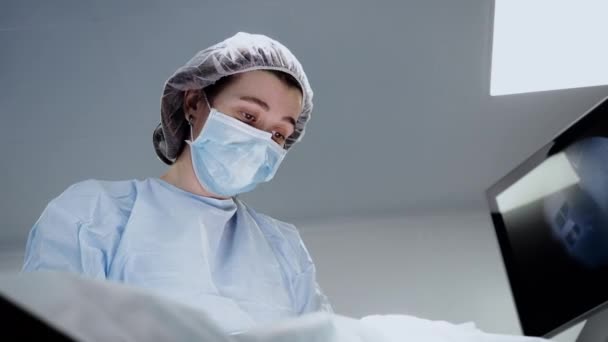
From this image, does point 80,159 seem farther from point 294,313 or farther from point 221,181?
point 294,313

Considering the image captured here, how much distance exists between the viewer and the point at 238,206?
161 cm

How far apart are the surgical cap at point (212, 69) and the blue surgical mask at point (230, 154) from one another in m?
0.10

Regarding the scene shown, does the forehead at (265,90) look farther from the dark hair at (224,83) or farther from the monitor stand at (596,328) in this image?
the monitor stand at (596,328)

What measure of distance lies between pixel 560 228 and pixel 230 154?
0.78m

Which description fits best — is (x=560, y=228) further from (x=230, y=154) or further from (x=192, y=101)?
(x=192, y=101)

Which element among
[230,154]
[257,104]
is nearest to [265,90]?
[257,104]

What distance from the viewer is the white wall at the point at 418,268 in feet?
7.11

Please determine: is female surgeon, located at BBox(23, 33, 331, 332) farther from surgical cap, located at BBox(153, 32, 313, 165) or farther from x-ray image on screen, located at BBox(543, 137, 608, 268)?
x-ray image on screen, located at BBox(543, 137, 608, 268)

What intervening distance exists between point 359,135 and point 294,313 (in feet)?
2.84

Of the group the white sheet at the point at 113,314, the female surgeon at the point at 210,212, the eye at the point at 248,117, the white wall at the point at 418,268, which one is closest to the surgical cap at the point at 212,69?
the female surgeon at the point at 210,212

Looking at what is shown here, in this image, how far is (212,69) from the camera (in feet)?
4.99

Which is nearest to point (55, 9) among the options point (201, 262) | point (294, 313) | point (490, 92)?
point (201, 262)

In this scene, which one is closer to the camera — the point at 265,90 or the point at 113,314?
the point at 113,314

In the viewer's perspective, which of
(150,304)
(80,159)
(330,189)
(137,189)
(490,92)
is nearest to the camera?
(150,304)
